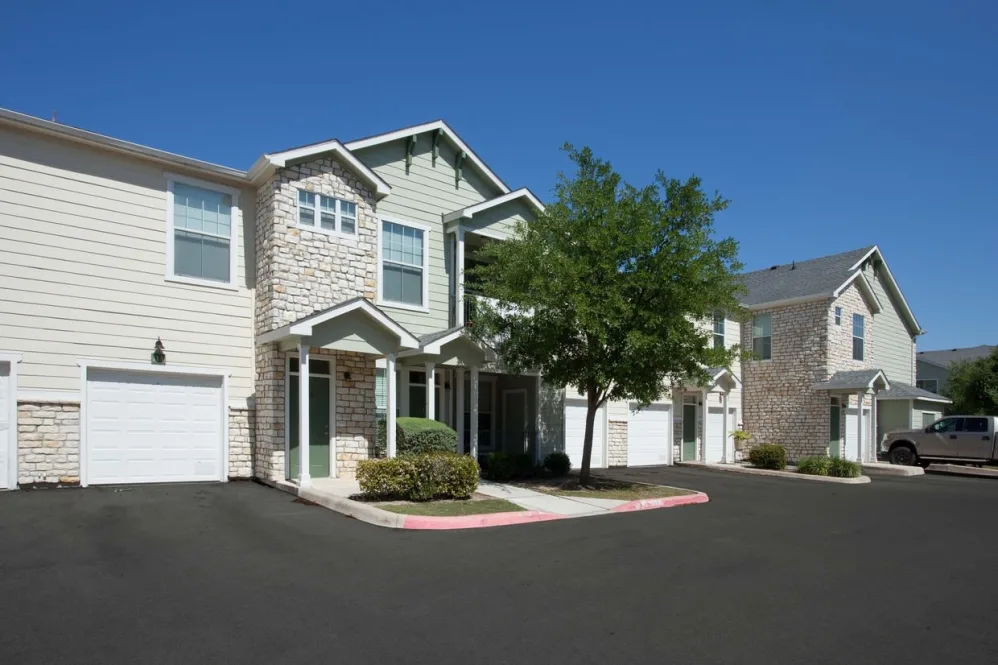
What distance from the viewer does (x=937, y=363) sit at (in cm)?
4844

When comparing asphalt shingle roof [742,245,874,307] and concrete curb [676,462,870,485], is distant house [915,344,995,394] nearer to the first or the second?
asphalt shingle roof [742,245,874,307]

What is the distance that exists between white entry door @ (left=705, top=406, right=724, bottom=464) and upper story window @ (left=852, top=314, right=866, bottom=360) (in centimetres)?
644

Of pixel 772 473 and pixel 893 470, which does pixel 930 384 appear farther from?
pixel 772 473

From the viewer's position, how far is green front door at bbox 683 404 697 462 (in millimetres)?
25453

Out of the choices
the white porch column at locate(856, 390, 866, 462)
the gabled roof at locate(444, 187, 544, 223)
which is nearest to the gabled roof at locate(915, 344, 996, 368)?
the white porch column at locate(856, 390, 866, 462)

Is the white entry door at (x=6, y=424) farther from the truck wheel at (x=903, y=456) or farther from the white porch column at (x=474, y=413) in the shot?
the truck wheel at (x=903, y=456)

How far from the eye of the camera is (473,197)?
744 inches

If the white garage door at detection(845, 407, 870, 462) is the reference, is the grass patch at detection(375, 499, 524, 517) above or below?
above

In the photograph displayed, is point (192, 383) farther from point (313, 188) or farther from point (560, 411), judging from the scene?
point (560, 411)

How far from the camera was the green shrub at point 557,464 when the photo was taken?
18.8 m

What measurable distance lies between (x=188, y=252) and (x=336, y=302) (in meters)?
3.07

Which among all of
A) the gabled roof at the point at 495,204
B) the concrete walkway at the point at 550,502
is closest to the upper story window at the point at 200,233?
the gabled roof at the point at 495,204

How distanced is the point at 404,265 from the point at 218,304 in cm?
434

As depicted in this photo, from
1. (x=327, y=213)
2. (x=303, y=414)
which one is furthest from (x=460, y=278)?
(x=303, y=414)
